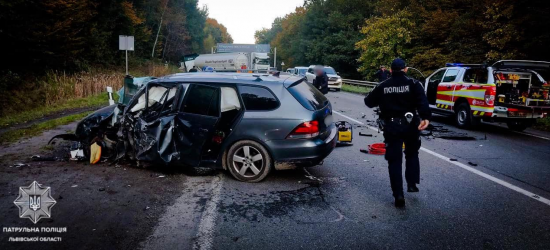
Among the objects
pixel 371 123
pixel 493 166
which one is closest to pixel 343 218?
pixel 493 166

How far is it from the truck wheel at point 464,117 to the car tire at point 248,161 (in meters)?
7.66

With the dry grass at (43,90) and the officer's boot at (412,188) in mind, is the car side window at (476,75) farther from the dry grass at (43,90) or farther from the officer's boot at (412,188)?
the dry grass at (43,90)

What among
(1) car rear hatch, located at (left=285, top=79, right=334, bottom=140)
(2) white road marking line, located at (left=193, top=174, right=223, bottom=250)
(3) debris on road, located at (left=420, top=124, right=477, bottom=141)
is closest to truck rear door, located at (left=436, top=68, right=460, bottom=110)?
(3) debris on road, located at (left=420, top=124, right=477, bottom=141)

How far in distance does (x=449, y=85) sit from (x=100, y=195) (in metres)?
10.6

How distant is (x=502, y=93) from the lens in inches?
409

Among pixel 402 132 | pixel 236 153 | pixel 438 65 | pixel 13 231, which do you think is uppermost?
pixel 438 65

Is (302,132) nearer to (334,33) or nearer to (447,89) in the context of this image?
(447,89)

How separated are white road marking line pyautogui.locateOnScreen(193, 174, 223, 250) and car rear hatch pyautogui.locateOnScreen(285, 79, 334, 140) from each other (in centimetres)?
168

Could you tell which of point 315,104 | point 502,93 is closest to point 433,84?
point 502,93

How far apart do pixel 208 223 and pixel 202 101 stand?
2244 mm

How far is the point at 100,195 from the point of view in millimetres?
4855

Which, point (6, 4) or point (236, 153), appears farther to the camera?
point (6, 4)

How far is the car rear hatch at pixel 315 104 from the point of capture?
5391 millimetres

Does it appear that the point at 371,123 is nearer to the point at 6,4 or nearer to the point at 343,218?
the point at 343,218
